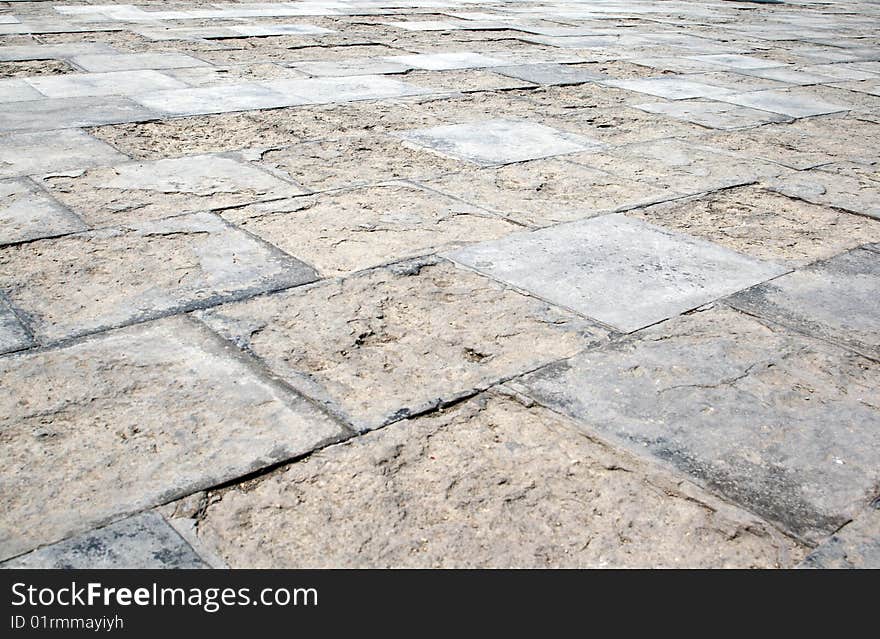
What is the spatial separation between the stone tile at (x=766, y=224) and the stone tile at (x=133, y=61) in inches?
192

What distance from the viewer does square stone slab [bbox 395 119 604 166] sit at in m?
5.71

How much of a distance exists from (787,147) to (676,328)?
3.34 m

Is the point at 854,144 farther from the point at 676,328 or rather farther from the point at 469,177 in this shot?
the point at 676,328

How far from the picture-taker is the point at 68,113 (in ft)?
20.5

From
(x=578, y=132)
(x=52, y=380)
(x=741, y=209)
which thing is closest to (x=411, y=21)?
(x=578, y=132)

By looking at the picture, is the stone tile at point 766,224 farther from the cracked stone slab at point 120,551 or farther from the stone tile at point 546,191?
the cracked stone slab at point 120,551

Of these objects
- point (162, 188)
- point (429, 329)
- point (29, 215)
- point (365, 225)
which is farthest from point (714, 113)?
point (29, 215)

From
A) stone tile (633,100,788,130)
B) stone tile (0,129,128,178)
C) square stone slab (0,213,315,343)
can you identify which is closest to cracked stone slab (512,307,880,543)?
square stone slab (0,213,315,343)

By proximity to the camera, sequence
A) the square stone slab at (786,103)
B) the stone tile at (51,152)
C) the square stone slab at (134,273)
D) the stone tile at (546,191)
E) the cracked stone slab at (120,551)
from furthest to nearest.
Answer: the square stone slab at (786,103), the stone tile at (51,152), the stone tile at (546,191), the square stone slab at (134,273), the cracked stone slab at (120,551)


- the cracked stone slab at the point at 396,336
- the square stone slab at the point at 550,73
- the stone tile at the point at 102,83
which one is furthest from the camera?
the square stone slab at the point at 550,73

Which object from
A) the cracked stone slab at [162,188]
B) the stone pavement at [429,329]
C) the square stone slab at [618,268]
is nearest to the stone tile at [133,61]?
the stone pavement at [429,329]

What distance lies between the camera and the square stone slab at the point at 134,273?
3393 millimetres

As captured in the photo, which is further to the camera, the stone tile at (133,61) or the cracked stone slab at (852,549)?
the stone tile at (133,61)

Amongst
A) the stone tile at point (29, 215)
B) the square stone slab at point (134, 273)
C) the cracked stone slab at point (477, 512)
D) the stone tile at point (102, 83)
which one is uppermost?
the stone tile at point (102, 83)
